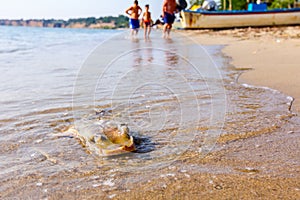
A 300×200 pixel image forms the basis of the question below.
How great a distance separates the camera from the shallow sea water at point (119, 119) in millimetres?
1612

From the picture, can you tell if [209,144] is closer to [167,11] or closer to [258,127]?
[258,127]

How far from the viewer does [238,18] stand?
16.2m

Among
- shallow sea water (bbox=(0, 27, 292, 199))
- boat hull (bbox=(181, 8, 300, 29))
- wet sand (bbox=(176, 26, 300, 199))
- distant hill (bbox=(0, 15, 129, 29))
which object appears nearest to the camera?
wet sand (bbox=(176, 26, 300, 199))

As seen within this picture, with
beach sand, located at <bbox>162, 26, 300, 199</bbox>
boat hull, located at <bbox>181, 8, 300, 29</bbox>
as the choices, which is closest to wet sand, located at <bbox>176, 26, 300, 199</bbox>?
beach sand, located at <bbox>162, 26, 300, 199</bbox>

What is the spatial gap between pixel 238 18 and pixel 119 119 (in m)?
15.0

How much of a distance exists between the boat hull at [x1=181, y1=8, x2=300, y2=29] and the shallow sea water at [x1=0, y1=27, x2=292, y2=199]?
12.2 meters

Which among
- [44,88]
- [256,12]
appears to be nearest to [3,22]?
[256,12]

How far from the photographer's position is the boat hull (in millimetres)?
15445

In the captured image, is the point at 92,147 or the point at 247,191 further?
the point at 92,147

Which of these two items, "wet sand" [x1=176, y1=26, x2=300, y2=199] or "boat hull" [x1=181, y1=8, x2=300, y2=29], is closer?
"wet sand" [x1=176, y1=26, x2=300, y2=199]

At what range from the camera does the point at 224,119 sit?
2.46m

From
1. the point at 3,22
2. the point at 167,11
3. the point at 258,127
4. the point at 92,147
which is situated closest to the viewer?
the point at 92,147

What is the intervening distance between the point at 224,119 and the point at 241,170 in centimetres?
90

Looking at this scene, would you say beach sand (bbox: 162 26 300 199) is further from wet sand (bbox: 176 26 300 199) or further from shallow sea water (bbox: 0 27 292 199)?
shallow sea water (bbox: 0 27 292 199)
